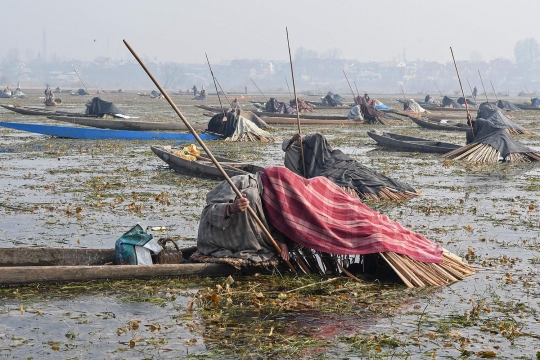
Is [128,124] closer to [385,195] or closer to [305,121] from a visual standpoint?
[305,121]

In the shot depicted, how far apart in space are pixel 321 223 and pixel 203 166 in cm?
730

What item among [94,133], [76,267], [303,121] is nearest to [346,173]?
[76,267]

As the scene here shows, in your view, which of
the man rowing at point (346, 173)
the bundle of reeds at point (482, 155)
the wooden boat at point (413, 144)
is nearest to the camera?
the man rowing at point (346, 173)

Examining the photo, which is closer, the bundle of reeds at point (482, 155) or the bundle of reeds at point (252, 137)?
the bundle of reeds at point (482, 155)

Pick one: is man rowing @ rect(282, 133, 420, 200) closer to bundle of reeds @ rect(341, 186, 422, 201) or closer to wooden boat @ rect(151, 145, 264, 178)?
bundle of reeds @ rect(341, 186, 422, 201)

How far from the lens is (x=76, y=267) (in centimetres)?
650

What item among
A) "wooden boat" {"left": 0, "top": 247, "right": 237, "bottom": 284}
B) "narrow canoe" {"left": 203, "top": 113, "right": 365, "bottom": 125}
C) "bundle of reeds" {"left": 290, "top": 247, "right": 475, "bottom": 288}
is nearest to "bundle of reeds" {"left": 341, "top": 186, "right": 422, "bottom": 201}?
"bundle of reeds" {"left": 290, "top": 247, "right": 475, "bottom": 288}

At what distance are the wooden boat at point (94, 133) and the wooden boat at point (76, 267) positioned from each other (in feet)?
48.4

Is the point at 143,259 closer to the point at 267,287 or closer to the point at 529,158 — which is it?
the point at 267,287

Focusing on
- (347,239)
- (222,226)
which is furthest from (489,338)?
(222,226)

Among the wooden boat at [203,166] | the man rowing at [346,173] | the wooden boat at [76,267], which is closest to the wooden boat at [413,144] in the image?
the wooden boat at [203,166]

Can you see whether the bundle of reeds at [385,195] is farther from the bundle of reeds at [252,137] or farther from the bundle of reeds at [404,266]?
the bundle of reeds at [252,137]

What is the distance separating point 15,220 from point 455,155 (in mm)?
10738

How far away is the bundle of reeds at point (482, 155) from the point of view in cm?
1753
